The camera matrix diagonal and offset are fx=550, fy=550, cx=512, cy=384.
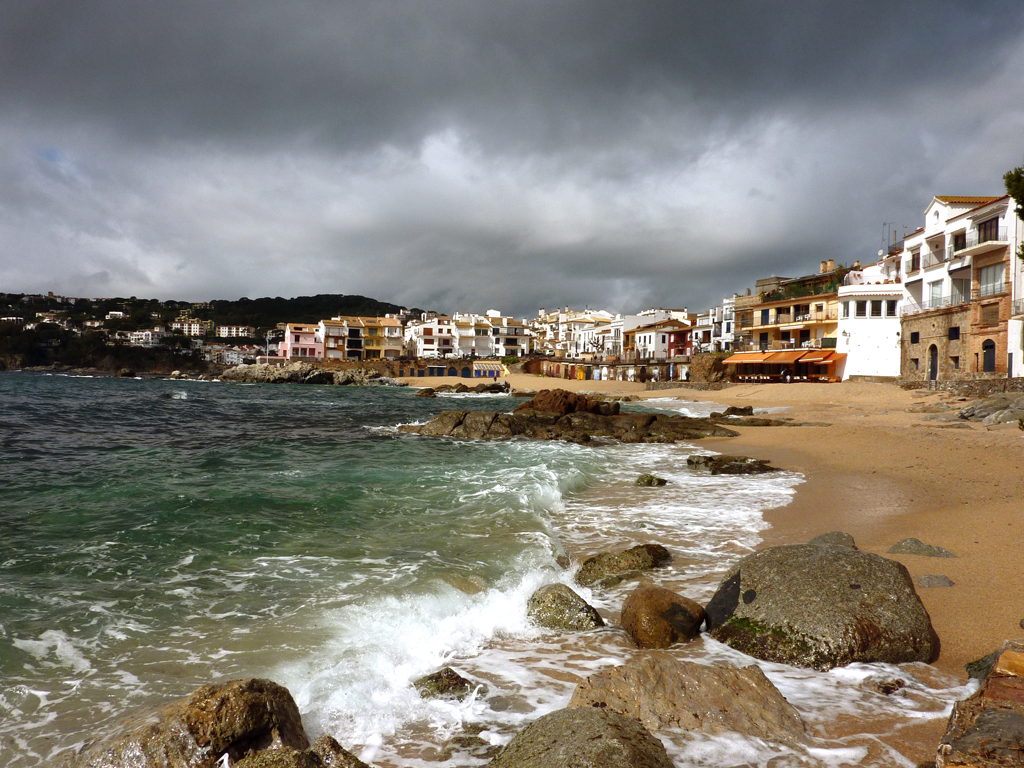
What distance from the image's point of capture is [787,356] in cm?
4959

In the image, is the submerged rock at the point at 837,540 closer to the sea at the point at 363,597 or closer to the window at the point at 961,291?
the sea at the point at 363,597

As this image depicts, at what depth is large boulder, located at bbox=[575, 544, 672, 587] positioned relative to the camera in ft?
23.1

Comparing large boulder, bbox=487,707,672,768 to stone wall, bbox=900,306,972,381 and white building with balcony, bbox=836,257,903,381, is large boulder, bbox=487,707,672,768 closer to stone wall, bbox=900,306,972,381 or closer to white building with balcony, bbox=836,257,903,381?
stone wall, bbox=900,306,972,381

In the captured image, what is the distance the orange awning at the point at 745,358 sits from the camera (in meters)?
51.4

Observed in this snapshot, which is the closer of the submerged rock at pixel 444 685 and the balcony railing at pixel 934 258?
the submerged rock at pixel 444 685

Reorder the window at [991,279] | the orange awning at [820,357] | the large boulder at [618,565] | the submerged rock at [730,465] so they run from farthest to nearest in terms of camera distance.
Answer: the orange awning at [820,357] → the window at [991,279] → the submerged rock at [730,465] → the large boulder at [618,565]

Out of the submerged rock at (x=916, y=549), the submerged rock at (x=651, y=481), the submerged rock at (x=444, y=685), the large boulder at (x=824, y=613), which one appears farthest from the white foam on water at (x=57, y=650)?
the submerged rock at (x=651, y=481)

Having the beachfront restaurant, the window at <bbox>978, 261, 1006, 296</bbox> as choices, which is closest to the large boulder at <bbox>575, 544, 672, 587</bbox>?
the window at <bbox>978, 261, 1006, 296</bbox>

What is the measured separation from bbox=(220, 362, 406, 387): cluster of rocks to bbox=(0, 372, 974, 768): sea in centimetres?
6740

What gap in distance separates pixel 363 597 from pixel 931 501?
9974mm

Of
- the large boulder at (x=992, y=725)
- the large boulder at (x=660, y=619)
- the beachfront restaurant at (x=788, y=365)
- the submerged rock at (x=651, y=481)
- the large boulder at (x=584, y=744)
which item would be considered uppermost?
the beachfront restaurant at (x=788, y=365)

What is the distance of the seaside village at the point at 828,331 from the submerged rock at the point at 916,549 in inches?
1210

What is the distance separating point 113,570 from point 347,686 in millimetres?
4630

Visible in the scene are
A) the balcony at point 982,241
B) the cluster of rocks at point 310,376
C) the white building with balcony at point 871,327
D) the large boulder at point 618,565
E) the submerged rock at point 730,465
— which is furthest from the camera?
the cluster of rocks at point 310,376
